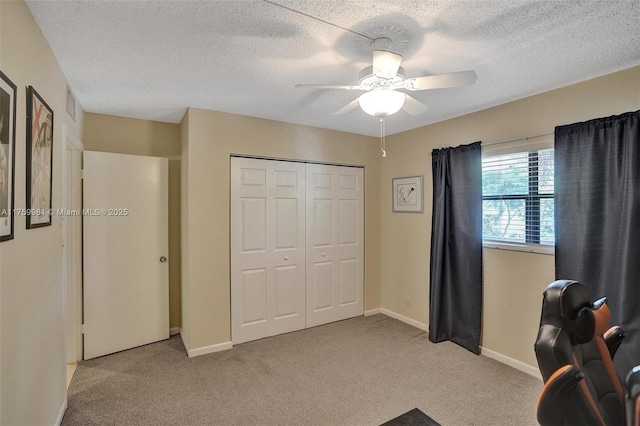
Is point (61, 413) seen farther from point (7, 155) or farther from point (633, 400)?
point (633, 400)

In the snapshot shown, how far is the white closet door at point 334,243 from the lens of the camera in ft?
12.7

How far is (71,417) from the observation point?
219 centimetres

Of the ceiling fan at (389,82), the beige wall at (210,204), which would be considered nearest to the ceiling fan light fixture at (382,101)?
the ceiling fan at (389,82)

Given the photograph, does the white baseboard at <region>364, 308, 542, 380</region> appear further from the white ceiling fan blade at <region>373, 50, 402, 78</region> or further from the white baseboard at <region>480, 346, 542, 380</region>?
the white ceiling fan blade at <region>373, 50, 402, 78</region>

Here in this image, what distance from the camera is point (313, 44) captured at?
6.15ft

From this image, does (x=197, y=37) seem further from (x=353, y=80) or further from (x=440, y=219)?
(x=440, y=219)

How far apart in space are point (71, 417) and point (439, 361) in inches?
117

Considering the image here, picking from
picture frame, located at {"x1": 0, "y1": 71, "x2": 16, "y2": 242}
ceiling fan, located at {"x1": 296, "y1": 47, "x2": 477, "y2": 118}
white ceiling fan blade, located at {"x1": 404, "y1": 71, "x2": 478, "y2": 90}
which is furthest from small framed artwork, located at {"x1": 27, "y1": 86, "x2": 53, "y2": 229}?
white ceiling fan blade, located at {"x1": 404, "y1": 71, "x2": 478, "y2": 90}

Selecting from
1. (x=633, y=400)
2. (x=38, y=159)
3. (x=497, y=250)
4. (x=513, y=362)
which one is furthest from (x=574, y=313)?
(x=38, y=159)

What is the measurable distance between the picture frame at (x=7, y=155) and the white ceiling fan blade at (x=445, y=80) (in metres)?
1.87

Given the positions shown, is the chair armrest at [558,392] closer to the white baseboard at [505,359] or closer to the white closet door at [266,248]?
the white baseboard at [505,359]

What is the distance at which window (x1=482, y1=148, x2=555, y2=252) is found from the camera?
106 inches

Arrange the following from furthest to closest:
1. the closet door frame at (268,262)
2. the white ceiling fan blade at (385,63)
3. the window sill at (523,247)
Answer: the closet door frame at (268,262) → the window sill at (523,247) → the white ceiling fan blade at (385,63)

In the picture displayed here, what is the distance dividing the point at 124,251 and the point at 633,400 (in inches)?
145
